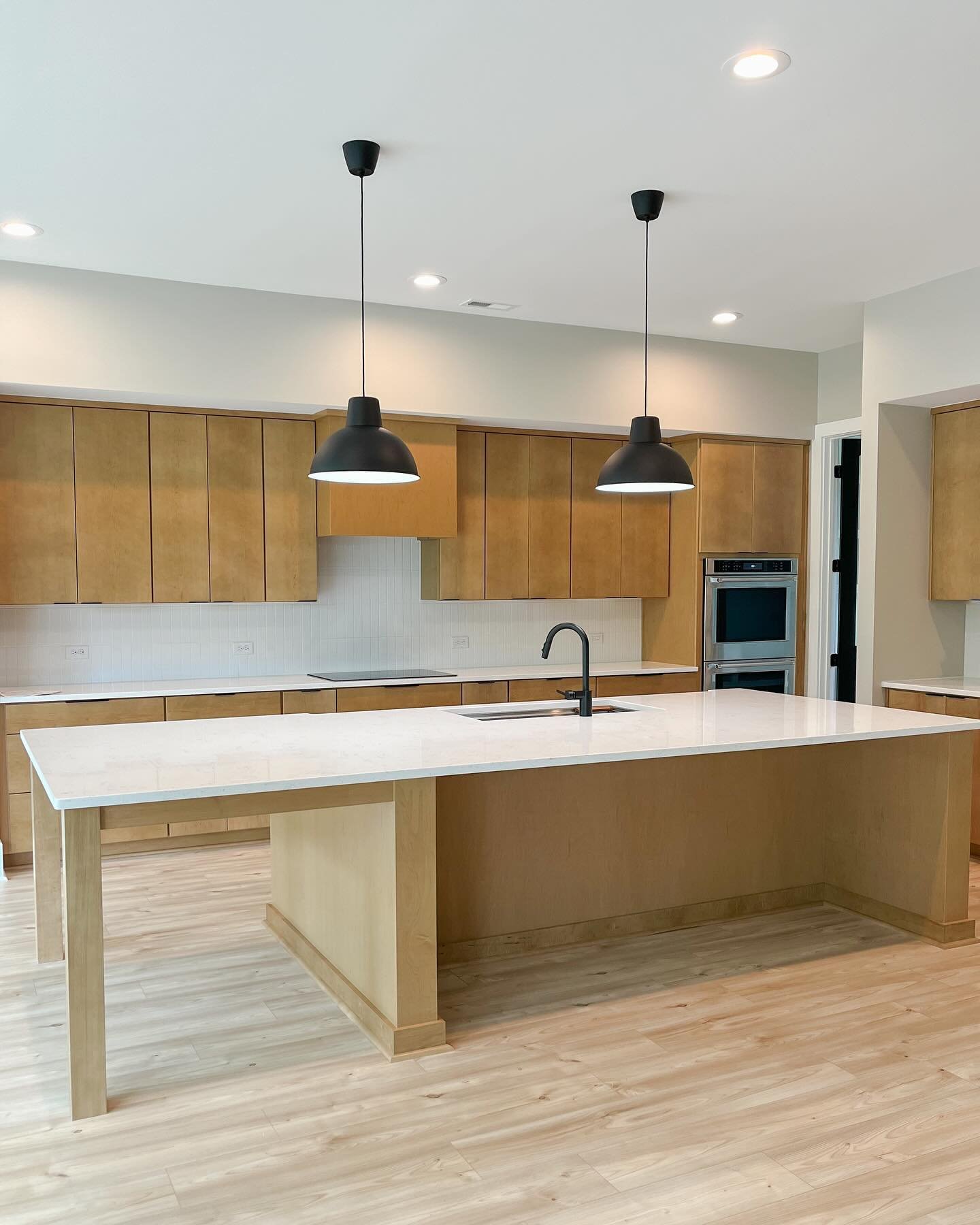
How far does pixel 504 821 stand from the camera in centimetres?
363

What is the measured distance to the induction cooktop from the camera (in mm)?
5602

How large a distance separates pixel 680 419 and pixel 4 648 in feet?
12.9

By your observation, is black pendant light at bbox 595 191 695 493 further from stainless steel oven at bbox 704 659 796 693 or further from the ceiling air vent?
stainless steel oven at bbox 704 659 796 693

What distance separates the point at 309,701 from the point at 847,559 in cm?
357

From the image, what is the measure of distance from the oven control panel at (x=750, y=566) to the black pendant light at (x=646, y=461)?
8.06ft

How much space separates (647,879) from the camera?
12.9 feet

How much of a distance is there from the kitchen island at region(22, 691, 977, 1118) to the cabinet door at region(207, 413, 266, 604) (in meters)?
1.73

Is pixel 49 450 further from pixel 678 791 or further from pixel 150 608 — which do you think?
pixel 678 791

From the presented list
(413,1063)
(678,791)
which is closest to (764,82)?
(678,791)

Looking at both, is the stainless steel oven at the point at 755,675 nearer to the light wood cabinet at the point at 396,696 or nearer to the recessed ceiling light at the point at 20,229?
the light wood cabinet at the point at 396,696

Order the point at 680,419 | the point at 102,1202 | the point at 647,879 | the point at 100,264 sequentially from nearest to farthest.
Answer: the point at 102,1202 → the point at 647,879 → the point at 100,264 → the point at 680,419

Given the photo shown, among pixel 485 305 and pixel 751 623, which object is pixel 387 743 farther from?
pixel 751 623

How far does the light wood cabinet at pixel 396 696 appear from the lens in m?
5.46

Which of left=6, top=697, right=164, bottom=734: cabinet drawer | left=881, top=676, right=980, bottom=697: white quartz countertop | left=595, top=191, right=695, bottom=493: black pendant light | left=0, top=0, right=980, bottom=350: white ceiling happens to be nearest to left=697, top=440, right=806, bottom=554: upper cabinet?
left=881, top=676, right=980, bottom=697: white quartz countertop
